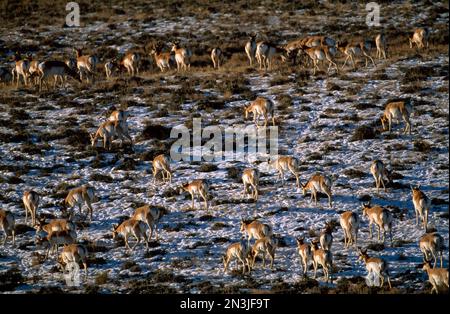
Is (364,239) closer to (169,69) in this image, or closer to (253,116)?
(253,116)

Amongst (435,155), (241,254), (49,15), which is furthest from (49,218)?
(49,15)

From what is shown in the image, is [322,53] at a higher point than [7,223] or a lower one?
higher

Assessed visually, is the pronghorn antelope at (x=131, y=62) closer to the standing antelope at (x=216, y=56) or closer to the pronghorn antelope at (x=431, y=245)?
the standing antelope at (x=216, y=56)

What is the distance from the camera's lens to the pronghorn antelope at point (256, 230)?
65.9ft

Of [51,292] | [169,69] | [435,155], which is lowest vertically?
[51,292]

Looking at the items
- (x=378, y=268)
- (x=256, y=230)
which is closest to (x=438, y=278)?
(x=378, y=268)

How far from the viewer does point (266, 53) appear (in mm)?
36188

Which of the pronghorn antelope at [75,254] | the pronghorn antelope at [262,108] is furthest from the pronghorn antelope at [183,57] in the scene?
→ the pronghorn antelope at [75,254]

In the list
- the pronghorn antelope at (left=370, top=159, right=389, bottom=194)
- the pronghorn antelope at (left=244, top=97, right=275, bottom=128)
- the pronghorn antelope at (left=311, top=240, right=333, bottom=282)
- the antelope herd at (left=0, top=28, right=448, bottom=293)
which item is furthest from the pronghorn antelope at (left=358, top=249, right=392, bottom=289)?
the pronghorn antelope at (left=244, top=97, right=275, bottom=128)

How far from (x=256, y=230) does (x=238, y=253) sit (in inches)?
56.3

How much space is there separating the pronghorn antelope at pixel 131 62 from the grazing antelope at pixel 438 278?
23.4m

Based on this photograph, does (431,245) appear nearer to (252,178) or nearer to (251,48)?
(252,178)

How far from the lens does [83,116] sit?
108 feet

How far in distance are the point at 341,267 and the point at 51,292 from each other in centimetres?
713
